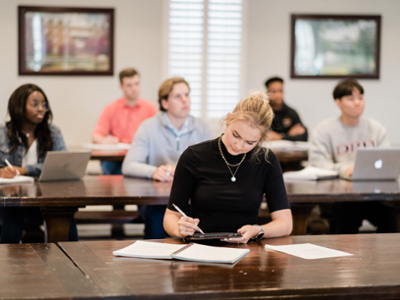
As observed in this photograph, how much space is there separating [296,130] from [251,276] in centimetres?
352

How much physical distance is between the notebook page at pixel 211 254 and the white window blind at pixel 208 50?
12.2 ft

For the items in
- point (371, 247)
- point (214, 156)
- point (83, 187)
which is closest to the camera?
point (371, 247)

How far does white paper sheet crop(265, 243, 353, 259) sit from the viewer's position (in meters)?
1.60

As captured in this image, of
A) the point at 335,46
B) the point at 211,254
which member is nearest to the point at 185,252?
the point at 211,254

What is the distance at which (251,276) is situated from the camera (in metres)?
1.38

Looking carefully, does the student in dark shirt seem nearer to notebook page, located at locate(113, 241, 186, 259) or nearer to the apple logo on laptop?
the apple logo on laptop

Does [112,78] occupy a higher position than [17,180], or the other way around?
[112,78]

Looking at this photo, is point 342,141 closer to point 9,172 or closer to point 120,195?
point 120,195

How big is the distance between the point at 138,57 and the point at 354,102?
2.80 m

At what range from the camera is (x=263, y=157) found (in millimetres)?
2010

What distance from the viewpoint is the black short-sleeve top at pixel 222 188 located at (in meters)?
1.96

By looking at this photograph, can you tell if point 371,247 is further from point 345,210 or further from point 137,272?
point 345,210

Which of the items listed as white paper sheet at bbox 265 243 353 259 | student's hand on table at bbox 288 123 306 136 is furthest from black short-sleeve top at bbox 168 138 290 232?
student's hand on table at bbox 288 123 306 136

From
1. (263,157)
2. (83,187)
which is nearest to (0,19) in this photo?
(83,187)
